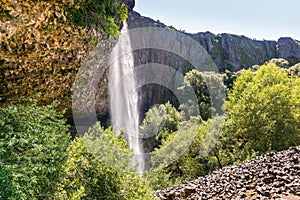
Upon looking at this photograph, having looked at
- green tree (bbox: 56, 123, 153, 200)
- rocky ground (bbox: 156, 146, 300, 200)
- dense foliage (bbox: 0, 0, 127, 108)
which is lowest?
rocky ground (bbox: 156, 146, 300, 200)

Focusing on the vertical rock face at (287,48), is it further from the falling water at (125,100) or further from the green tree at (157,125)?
the falling water at (125,100)

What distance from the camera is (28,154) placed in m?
3.04

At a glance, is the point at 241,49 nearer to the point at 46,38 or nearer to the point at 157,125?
the point at 157,125

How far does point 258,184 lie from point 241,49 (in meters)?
33.4

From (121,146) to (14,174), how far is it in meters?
3.06

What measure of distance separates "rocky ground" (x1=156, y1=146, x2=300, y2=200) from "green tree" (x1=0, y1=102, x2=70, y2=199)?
137 inches

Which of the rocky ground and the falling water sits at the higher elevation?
the falling water

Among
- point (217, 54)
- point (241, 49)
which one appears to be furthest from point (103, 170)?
point (241, 49)

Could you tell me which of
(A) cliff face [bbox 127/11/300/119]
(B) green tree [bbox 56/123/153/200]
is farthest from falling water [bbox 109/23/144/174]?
(B) green tree [bbox 56/123/153/200]

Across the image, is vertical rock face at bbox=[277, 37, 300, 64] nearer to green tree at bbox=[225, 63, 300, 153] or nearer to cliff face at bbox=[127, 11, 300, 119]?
cliff face at bbox=[127, 11, 300, 119]

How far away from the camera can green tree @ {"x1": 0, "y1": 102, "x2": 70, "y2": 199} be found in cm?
254

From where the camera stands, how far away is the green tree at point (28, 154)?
8.34 feet

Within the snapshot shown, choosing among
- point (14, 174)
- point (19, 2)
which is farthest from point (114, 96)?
point (14, 174)

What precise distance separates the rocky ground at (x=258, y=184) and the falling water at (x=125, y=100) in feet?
19.3
